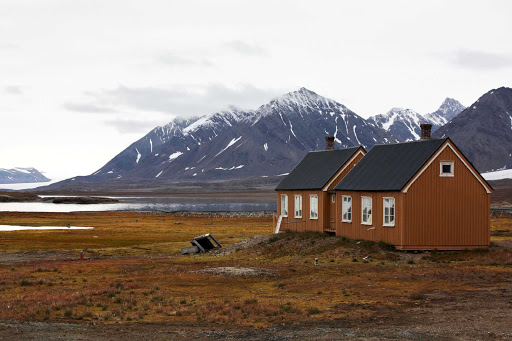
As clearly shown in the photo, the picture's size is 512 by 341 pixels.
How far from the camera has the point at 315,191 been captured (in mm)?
56156

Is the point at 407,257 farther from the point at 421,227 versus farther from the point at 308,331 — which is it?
the point at 308,331

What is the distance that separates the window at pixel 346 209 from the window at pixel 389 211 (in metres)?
5.09

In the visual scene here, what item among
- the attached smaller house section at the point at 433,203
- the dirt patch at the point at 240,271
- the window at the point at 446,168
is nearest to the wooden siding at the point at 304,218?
the attached smaller house section at the point at 433,203

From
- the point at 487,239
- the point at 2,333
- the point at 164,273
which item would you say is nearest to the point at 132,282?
the point at 164,273

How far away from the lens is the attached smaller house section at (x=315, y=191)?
55.2 metres

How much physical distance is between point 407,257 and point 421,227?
2.64 m

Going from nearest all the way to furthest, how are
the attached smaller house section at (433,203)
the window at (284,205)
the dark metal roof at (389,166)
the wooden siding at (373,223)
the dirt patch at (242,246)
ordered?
Result: the attached smaller house section at (433,203) < the wooden siding at (373,223) < the dark metal roof at (389,166) < the dirt patch at (242,246) < the window at (284,205)

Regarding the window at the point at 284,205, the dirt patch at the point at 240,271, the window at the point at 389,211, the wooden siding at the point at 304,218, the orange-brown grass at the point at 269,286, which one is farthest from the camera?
the window at the point at 284,205

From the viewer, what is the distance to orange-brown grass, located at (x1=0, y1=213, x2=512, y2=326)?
82.5ft

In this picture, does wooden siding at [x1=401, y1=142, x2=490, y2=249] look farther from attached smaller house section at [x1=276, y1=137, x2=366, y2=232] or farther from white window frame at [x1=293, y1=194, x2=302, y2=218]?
white window frame at [x1=293, y1=194, x2=302, y2=218]

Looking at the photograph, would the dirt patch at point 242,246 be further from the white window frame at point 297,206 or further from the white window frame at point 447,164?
the white window frame at point 447,164

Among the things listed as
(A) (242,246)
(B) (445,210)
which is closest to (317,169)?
(A) (242,246)

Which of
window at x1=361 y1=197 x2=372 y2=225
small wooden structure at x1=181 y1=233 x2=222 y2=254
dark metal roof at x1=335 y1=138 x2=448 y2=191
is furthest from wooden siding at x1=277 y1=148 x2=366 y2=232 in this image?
small wooden structure at x1=181 y1=233 x2=222 y2=254

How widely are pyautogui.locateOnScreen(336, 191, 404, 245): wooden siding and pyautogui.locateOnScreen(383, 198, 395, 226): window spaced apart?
0.92ft
